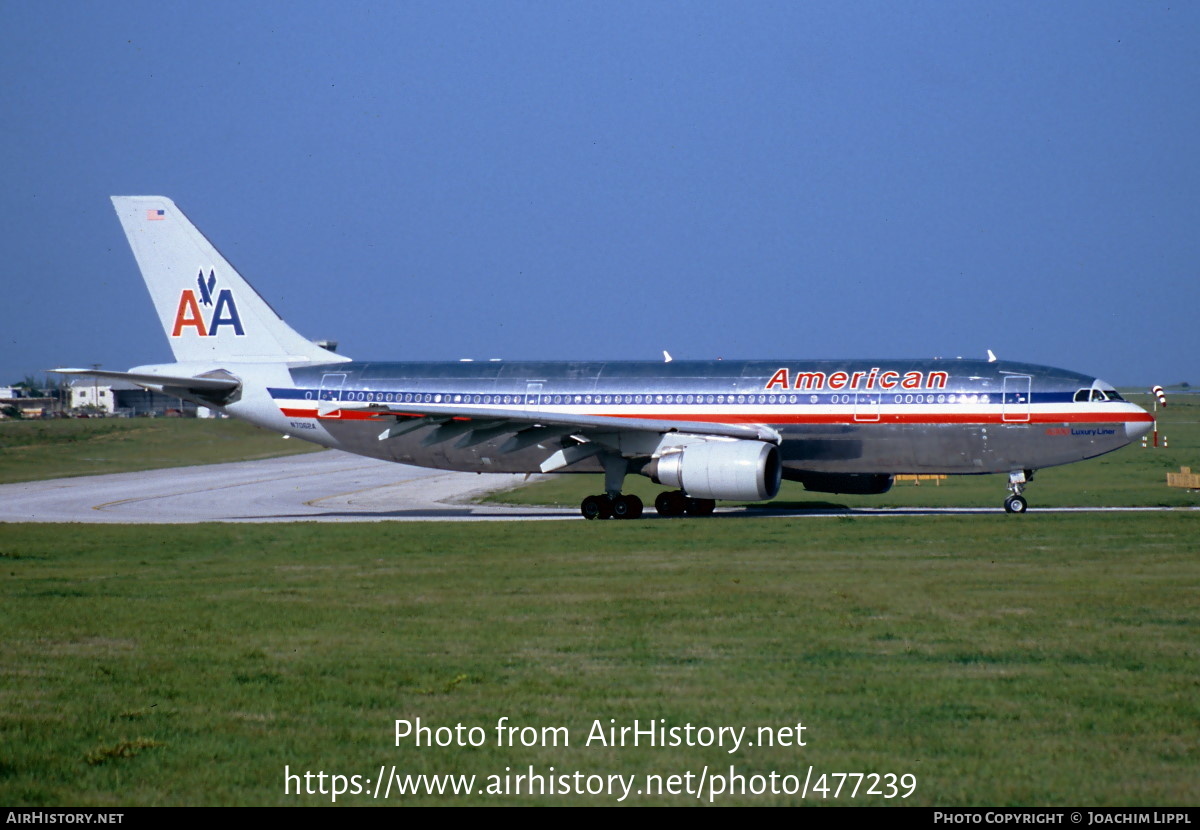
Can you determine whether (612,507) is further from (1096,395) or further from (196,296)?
(196,296)

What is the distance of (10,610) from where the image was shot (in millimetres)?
14930

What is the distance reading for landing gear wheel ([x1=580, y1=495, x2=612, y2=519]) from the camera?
30.2 m

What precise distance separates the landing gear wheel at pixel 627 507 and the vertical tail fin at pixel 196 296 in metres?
9.70

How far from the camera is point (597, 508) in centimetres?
3025

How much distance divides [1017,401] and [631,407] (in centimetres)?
905

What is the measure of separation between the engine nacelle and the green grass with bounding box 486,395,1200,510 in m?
5.20

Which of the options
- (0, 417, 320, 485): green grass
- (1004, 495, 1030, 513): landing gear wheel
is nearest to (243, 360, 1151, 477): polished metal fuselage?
(1004, 495, 1030, 513): landing gear wheel

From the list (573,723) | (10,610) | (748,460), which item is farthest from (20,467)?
(573,723)

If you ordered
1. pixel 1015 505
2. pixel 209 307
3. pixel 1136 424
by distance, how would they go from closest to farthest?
pixel 1136 424 → pixel 1015 505 → pixel 209 307

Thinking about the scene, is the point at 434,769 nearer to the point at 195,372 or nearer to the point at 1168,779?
the point at 1168,779

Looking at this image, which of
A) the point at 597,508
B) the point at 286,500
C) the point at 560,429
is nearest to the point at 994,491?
the point at 597,508

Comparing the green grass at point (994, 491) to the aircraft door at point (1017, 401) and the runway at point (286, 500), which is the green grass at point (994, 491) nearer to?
the runway at point (286, 500)

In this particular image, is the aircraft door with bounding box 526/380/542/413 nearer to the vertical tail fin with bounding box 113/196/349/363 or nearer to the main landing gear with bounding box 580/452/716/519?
the main landing gear with bounding box 580/452/716/519
